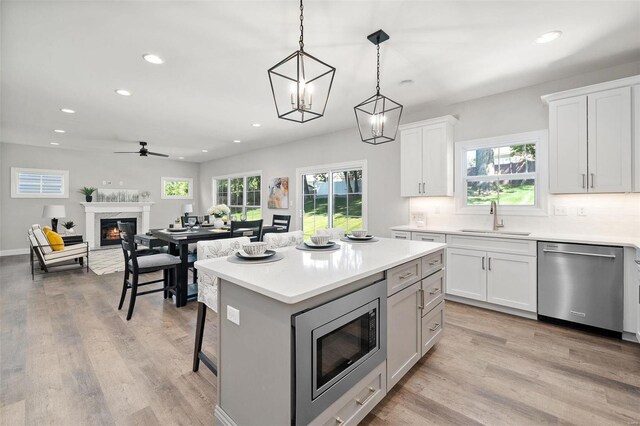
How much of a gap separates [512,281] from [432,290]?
58.7 inches

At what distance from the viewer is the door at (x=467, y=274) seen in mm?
3354

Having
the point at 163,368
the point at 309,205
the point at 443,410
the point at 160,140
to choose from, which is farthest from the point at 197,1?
the point at 160,140

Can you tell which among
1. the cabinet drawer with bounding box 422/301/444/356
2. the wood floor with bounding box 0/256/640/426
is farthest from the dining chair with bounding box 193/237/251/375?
the cabinet drawer with bounding box 422/301/444/356

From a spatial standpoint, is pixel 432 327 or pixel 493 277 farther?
pixel 493 277

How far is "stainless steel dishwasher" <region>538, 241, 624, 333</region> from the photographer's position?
261 cm

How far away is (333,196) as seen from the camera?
564cm

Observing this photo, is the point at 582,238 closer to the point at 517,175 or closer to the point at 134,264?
the point at 517,175

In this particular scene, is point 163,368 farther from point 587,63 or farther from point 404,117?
point 587,63

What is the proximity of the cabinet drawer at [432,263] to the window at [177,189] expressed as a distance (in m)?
8.78

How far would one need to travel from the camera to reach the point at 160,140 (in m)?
6.18

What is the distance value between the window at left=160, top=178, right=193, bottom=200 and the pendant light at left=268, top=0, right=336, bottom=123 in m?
6.20

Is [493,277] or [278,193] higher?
[278,193]

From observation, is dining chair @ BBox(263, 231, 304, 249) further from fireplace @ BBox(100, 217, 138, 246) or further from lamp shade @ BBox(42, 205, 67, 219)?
fireplace @ BBox(100, 217, 138, 246)

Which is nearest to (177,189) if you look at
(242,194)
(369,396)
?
(242,194)
